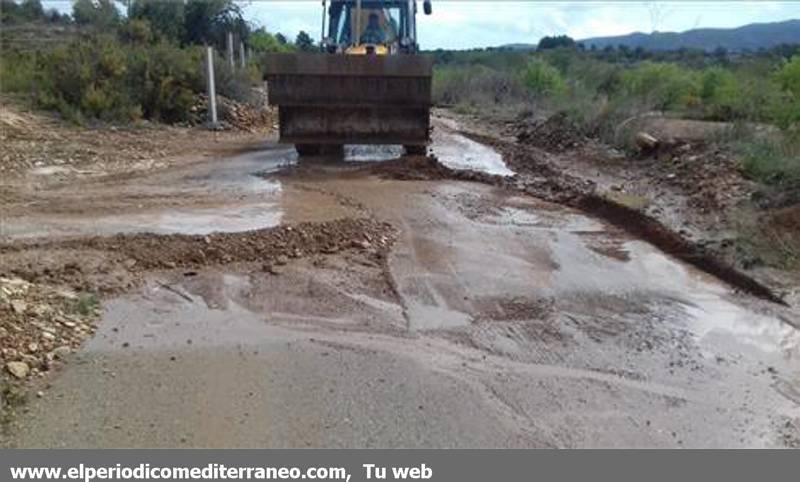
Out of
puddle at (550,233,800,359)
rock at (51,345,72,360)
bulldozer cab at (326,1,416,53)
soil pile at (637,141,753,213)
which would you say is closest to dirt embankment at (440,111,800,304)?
soil pile at (637,141,753,213)

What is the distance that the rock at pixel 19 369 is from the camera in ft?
14.9

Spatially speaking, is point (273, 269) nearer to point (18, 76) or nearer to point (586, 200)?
point (586, 200)

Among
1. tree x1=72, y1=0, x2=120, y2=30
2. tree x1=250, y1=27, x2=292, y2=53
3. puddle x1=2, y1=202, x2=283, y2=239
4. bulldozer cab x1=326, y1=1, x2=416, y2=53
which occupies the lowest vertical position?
puddle x1=2, y1=202, x2=283, y2=239

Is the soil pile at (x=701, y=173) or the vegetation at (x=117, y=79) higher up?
the vegetation at (x=117, y=79)

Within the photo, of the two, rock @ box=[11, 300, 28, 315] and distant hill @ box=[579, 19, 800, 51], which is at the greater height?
distant hill @ box=[579, 19, 800, 51]

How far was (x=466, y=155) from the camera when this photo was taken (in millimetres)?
14805

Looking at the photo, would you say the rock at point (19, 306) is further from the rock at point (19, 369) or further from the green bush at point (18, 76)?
the green bush at point (18, 76)

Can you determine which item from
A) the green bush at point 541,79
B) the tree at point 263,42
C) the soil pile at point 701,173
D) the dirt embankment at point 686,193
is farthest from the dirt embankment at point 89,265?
the tree at point 263,42

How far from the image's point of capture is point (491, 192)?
10617 mm

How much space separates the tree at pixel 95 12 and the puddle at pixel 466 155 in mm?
18759

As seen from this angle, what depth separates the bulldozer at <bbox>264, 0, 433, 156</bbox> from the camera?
12367mm

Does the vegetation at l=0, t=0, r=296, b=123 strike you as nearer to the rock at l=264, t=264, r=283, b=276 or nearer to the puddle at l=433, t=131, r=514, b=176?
the puddle at l=433, t=131, r=514, b=176

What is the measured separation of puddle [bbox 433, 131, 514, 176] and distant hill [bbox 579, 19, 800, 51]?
24334 millimetres
